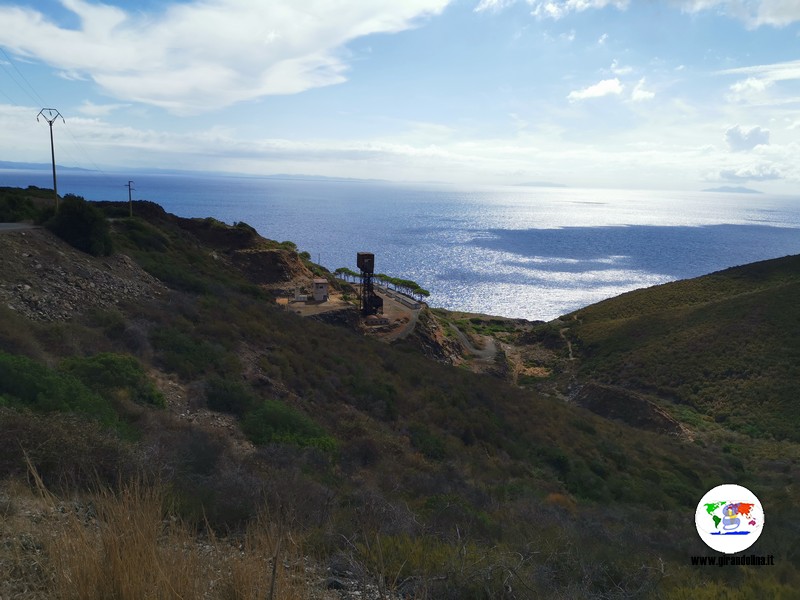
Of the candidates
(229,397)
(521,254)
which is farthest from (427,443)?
(521,254)

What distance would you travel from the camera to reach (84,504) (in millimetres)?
4551

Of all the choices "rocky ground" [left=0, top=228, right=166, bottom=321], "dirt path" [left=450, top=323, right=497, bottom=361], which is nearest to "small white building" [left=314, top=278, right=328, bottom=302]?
"dirt path" [left=450, top=323, right=497, bottom=361]

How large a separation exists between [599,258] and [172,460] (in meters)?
134

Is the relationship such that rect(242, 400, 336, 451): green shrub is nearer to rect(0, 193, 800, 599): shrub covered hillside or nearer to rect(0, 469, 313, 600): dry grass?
rect(0, 193, 800, 599): shrub covered hillside

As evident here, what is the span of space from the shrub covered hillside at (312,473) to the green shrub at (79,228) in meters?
2.86

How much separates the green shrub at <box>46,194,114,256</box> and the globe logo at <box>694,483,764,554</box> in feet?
70.1

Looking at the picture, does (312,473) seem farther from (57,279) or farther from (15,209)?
(15,209)

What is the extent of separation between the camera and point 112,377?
9961mm

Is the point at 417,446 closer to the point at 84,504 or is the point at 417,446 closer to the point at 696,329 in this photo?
the point at 84,504

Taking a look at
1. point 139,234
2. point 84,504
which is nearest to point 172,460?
point 84,504

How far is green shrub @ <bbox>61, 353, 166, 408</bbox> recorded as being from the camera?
9.65 m

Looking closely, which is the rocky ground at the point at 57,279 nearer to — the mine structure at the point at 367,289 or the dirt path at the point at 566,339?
the mine structure at the point at 367,289

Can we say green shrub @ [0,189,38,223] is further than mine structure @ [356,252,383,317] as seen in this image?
No

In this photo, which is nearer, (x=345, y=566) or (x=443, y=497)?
(x=345, y=566)
